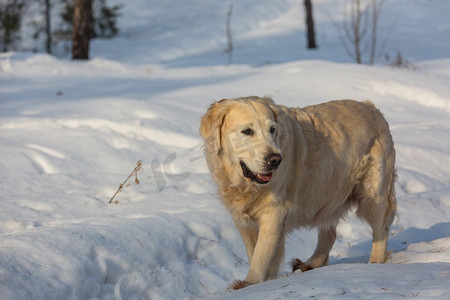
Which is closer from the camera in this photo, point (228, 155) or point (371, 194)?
point (228, 155)

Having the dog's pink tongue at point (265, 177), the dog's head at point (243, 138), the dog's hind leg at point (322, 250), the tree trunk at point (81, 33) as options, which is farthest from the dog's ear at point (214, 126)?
the tree trunk at point (81, 33)

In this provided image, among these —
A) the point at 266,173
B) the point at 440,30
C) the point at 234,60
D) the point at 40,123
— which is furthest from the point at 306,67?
the point at 440,30

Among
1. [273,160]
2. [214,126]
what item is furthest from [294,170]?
[214,126]

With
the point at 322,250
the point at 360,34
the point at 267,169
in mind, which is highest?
the point at 267,169

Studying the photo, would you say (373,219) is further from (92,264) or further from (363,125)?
(92,264)

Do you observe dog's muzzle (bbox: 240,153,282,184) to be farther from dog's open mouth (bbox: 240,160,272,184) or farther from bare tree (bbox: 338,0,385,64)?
bare tree (bbox: 338,0,385,64)

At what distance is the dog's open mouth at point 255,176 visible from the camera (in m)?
3.81

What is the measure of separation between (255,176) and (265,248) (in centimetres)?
50

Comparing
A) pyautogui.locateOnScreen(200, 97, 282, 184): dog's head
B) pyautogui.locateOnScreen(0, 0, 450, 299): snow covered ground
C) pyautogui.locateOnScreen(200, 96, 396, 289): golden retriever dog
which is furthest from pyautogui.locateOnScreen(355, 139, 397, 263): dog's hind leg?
pyautogui.locateOnScreen(200, 97, 282, 184): dog's head

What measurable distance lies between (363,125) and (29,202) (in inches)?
124

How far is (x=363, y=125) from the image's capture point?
4727mm

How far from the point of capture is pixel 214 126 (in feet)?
13.3

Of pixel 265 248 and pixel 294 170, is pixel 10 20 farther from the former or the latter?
pixel 265 248

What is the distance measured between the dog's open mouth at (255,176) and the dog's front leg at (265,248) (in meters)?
0.29
